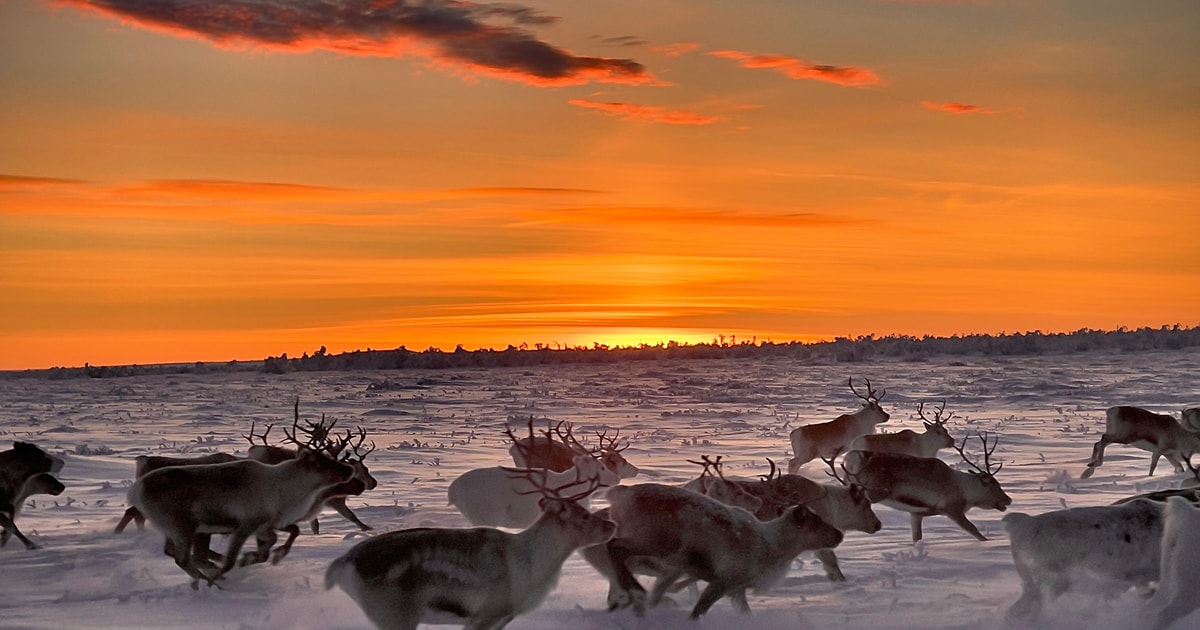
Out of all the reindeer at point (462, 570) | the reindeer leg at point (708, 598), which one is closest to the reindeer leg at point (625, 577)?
the reindeer leg at point (708, 598)

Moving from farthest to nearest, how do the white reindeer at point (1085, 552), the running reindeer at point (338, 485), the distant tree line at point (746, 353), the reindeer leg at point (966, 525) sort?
the distant tree line at point (746, 353)
the reindeer leg at point (966, 525)
the running reindeer at point (338, 485)
the white reindeer at point (1085, 552)

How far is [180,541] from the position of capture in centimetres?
926

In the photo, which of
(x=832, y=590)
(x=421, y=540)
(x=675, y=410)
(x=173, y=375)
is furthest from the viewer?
(x=173, y=375)

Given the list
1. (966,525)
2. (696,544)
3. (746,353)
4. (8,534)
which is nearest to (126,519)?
(8,534)

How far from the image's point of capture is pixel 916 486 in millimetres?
11312

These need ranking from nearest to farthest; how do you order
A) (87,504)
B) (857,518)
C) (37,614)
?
(37,614) → (857,518) → (87,504)

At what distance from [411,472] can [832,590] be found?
8.82 m

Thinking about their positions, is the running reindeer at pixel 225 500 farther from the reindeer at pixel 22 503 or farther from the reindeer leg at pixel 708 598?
the reindeer leg at pixel 708 598

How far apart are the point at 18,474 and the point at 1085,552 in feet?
32.7

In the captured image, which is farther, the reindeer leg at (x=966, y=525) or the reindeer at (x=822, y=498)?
the reindeer leg at (x=966, y=525)

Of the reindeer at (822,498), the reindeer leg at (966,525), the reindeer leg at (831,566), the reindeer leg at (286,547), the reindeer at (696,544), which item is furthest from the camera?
the reindeer leg at (966,525)

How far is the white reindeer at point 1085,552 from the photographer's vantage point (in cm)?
781

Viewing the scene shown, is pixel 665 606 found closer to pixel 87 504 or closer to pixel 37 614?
pixel 37 614

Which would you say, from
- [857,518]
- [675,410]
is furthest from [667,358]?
[857,518]
